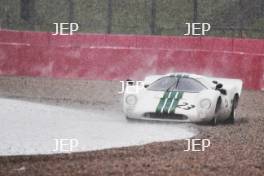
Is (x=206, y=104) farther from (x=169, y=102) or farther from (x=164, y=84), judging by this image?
(x=164, y=84)

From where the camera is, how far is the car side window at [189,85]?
1387 centimetres

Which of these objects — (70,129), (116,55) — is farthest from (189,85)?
(116,55)

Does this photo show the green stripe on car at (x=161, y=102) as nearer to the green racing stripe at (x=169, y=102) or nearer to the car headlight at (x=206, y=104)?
the green racing stripe at (x=169, y=102)

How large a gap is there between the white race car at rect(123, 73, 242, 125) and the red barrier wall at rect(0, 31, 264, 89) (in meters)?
6.60

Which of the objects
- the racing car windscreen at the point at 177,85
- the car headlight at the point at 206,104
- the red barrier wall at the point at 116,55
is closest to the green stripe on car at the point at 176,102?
the racing car windscreen at the point at 177,85

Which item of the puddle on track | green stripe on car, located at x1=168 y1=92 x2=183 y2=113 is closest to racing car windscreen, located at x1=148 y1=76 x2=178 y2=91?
green stripe on car, located at x1=168 y1=92 x2=183 y2=113

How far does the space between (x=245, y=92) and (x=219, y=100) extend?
233 inches

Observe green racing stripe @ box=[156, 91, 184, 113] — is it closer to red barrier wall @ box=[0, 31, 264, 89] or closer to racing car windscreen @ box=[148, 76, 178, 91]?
racing car windscreen @ box=[148, 76, 178, 91]

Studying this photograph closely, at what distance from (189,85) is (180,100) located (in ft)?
1.65

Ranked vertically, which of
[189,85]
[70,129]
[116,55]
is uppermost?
[189,85]

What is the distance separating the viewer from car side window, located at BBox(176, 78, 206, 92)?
13.9 meters

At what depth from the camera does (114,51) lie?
22.1 metres

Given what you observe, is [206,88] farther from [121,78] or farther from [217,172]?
[121,78]

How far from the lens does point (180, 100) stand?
44.6ft
